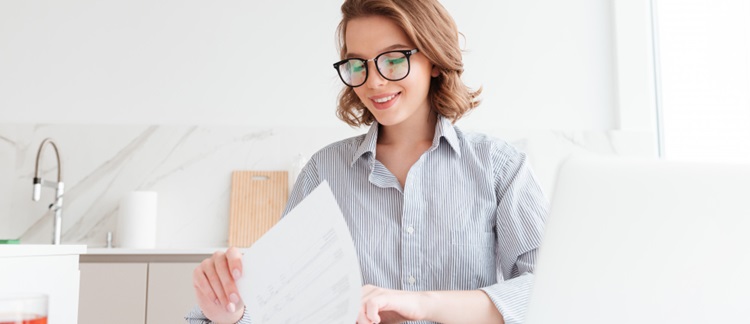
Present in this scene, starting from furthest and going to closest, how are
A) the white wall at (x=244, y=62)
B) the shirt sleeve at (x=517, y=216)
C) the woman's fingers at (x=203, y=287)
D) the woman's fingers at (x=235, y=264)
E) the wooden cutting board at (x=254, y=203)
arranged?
the white wall at (x=244, y=62) → the wooden cutting board at (x=254, y=203) → the shirt sleeve at (x=517, y=216) → the woman's fingers at (x=203, y=287) → the woman's fingers at (x=235, y=264)

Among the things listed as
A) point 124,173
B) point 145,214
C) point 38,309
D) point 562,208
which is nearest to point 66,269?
point 38,309

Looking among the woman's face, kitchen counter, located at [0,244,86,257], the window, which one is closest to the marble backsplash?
the window

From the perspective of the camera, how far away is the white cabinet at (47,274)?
1.15m

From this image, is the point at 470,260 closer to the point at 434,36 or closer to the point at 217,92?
the point at 434,36

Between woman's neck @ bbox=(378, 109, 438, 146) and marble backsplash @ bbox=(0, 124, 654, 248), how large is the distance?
5.34 feet

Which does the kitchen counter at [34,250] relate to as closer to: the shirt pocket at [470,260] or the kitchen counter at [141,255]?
the shirt pocket at [470,260]

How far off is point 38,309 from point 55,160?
2693 mm

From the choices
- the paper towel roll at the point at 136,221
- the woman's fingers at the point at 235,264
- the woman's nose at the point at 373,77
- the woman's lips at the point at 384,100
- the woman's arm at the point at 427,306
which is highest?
the woman's nose at the point at 373,77

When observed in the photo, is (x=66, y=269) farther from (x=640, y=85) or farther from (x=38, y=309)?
(x=640, y=85)

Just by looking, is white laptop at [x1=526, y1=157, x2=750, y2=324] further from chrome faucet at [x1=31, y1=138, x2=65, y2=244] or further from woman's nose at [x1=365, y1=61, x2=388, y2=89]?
chrome faucet at [x1=31, y1=138, x2=65, y2=244]

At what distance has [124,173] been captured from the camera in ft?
10.1

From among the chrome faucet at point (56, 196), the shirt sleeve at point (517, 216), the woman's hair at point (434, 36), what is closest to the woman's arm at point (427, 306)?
the shirt sleeve at point (517, 216)

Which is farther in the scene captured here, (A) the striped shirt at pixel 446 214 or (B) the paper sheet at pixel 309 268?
(A) the striped shirt at pixel 446 214

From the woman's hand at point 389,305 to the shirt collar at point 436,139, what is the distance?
17.7 inches
